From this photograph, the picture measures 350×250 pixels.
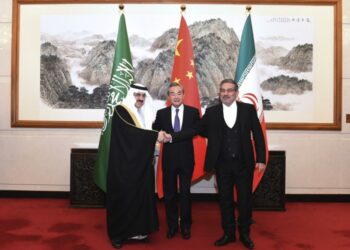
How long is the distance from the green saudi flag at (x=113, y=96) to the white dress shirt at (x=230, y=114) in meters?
1.37

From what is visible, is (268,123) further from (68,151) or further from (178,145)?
(68,151)

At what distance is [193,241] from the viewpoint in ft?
10.8

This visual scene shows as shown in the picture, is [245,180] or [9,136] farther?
[9,136]

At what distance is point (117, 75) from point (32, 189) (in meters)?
2.29

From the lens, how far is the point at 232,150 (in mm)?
3121

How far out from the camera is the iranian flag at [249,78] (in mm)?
4109

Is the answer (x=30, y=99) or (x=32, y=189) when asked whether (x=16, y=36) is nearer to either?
(x=30, y=99)

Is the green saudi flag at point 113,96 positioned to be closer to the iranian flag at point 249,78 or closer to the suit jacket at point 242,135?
the suit jacket at point 242,135

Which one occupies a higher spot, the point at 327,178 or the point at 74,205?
the point at 327,178

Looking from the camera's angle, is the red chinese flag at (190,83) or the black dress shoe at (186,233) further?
the red chinese flag at (190,83)

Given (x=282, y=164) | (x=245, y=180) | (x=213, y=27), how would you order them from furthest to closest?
1. (x=213, y=27)
2. (x=282, y=164)
3. (x=245, y=180)

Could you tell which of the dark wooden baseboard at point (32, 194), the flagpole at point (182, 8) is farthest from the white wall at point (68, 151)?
the flagpole at point (182, 8)

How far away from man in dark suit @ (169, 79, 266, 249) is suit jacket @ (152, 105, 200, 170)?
0.12 m

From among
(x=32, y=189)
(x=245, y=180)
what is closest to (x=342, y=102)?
(x=245, y=180)
